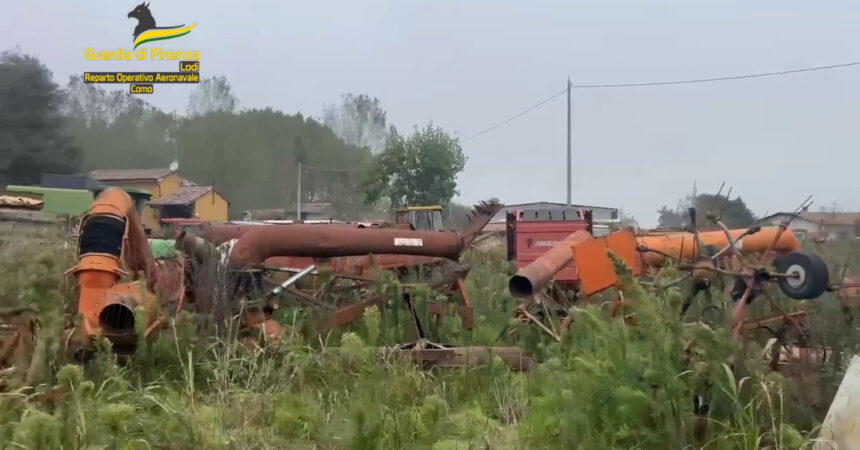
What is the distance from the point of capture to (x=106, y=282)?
17.5ft

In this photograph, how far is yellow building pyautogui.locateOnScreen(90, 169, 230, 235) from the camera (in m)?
38.2

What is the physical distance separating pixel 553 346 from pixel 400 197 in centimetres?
3294

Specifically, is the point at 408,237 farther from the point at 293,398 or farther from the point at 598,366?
the point at 598,366

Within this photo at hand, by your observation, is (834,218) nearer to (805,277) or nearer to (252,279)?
(805,277)

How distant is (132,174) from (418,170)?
13100 millimetres

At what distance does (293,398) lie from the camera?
5.46 m

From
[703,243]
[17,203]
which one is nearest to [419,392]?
[703,243]

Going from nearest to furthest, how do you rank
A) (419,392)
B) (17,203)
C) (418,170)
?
(419,392) < (17,203) < (418,170)

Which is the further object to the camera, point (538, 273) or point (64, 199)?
point (64, 199)

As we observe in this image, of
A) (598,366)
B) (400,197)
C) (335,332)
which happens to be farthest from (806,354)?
(400,197)

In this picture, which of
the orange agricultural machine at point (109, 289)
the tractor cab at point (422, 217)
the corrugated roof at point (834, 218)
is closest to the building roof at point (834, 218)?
the corrugated roof at point (834, 218)

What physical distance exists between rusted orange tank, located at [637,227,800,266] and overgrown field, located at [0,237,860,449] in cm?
59

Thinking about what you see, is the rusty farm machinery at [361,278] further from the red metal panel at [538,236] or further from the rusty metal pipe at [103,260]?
the red metal panel at [538,236]

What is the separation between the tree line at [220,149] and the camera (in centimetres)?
3362
